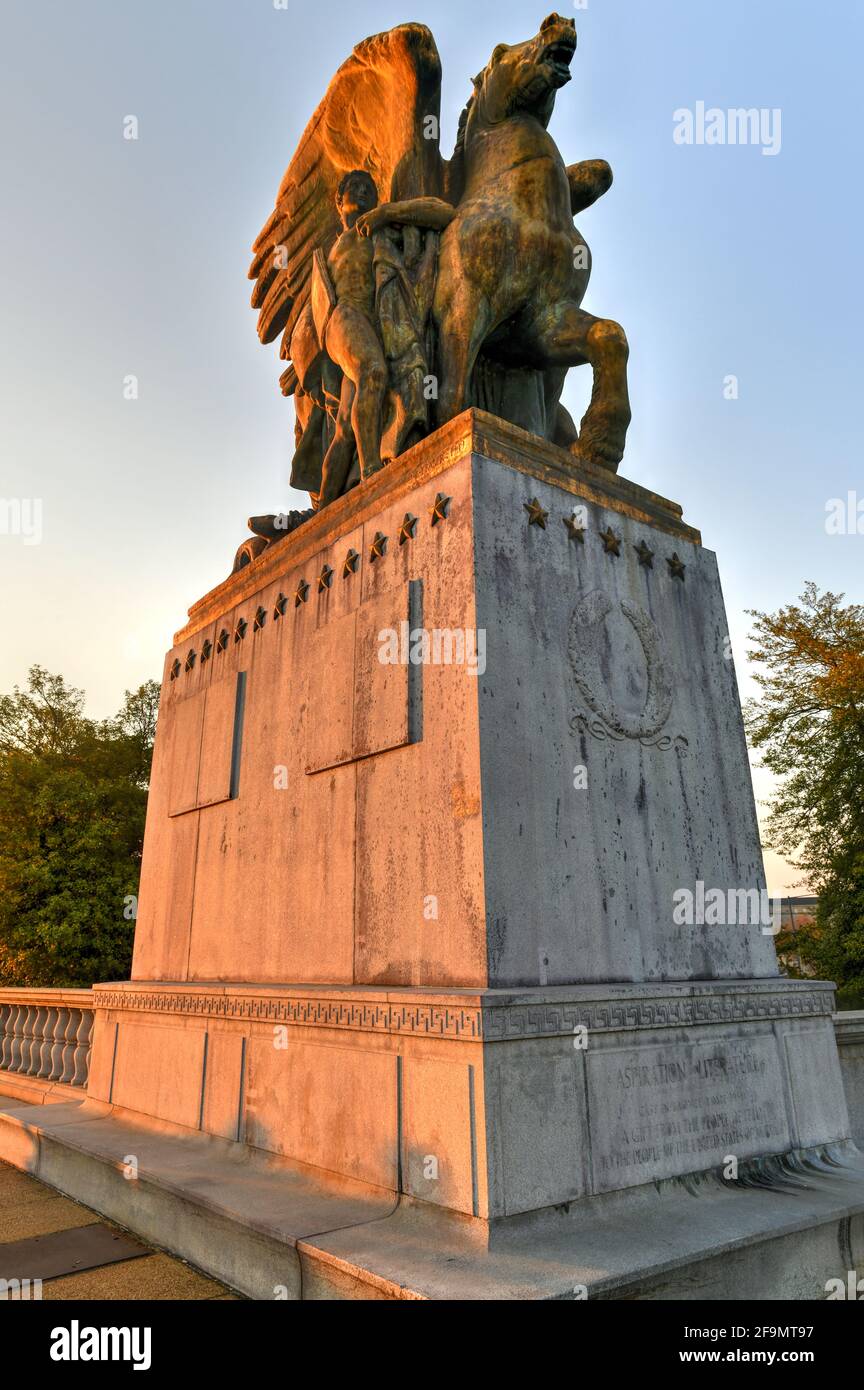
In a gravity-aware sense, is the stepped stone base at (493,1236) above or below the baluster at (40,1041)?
below

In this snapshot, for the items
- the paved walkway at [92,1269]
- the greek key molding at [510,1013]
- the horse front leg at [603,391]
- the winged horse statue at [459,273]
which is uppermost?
the winged horse statue at [459,273]

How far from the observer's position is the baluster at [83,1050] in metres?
8.55

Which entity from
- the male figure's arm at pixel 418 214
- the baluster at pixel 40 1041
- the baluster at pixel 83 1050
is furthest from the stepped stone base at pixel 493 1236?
the male figure's arm at pixel 418 214

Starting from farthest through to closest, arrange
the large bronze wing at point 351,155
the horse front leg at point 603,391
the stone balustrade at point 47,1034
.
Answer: the stone balustrade at point 47,1034 → the large bronze wing at point 351,155 → the horse front leg at point 603,391

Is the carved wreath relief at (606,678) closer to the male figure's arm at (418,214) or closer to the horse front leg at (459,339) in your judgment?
the horse front leg at (459,339)

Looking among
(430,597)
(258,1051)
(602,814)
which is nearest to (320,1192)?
(258,1051)

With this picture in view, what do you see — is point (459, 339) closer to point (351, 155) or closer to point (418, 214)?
point (418, 214)

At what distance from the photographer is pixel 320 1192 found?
4.42 metres

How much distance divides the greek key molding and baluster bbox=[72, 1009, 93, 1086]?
309 cm

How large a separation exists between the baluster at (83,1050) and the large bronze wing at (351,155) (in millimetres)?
7623

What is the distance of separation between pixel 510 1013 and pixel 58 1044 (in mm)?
7230

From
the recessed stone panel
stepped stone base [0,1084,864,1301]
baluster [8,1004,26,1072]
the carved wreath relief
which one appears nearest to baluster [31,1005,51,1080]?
baluster [8,1004,26,1072]

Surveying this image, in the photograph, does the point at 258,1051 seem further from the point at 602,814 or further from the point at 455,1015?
the point at 602,814

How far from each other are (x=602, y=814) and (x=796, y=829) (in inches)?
817
